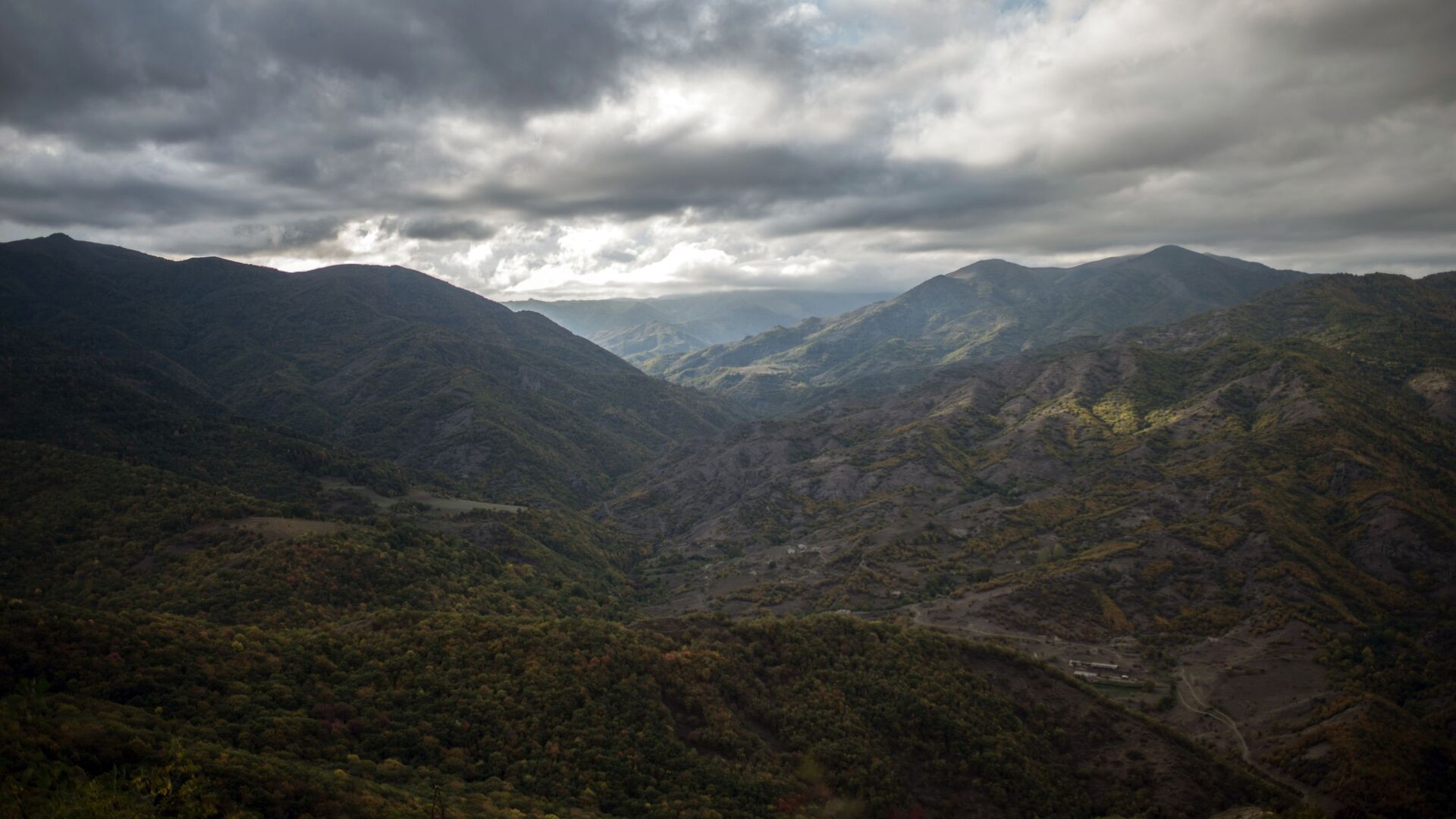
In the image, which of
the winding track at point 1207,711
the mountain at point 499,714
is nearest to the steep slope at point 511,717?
the mountain at point 499,714

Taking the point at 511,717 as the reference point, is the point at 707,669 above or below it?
below

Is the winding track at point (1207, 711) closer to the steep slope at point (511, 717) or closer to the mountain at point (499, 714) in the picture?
the mountain at point (499, 714)

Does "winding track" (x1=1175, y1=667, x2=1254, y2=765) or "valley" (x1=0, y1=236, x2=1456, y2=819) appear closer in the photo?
"valley" (x1=0, y1=236, x2=1456, y2=819)

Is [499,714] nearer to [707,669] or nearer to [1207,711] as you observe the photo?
[707,669]

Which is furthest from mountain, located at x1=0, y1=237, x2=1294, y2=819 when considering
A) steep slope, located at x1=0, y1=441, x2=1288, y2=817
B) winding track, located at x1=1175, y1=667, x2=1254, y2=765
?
winding track, located at x1=1175, y1=667, x2=1254, y2=765

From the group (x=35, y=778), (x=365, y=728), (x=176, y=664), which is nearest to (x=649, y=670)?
(x=365, y=728)

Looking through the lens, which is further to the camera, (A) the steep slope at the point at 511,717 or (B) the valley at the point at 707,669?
(B) the valley at the point at 707,669

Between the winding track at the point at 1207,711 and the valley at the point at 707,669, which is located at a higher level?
the valley at the point at 707,669

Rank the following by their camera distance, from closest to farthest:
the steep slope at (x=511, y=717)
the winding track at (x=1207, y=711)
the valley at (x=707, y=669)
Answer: the steep slope at (x=511, y=717)
the valley at (x=707, y=669)
the winding track at (x=1207, y=711)

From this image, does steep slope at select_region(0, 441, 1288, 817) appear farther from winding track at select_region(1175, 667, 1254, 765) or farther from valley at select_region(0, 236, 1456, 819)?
winding track at select_region(1175, 667, 1254, 765)

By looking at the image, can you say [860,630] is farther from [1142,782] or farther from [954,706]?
[1142,782]

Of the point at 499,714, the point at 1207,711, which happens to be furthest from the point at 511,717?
the point at 1207,711
